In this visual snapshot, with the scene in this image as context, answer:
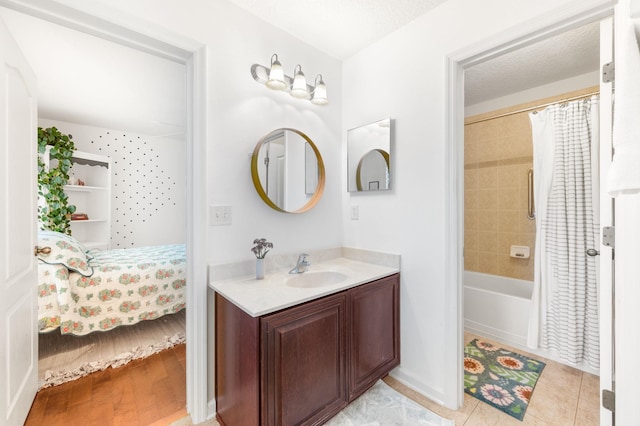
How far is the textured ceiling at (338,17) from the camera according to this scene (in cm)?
163

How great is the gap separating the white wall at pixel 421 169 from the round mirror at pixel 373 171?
A: 68 mm

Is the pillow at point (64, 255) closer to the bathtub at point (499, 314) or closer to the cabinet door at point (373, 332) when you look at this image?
the cabinet door at point (373, 332)

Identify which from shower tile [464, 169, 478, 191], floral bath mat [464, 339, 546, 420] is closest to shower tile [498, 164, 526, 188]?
shower tile [464, 169, 478, 191]

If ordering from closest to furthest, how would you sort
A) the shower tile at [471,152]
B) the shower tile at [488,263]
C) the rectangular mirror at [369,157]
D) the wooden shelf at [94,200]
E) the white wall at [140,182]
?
the rectangular mirror at [369,157] < the shower tile at [488,263] < the shower tile at [471,152] < the wooden shelf at [94,200] < the white wall at [140,182]

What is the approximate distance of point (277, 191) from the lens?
6.00 feet

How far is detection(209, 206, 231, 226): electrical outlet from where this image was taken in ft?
5.09

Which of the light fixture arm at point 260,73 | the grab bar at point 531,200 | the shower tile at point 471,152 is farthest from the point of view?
the shower tile at point 471,152

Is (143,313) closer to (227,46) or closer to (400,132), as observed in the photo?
(227,46)

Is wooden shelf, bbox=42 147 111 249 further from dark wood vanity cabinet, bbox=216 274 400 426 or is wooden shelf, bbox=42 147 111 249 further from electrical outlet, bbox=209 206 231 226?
dark wood vanity cabinet, bbox=216 274 400 426

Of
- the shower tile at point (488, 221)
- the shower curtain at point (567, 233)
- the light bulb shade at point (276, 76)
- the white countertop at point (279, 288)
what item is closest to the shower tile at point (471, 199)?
the shower tile at point (488, 221)

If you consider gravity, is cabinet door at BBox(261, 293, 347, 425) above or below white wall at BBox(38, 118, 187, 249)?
below
